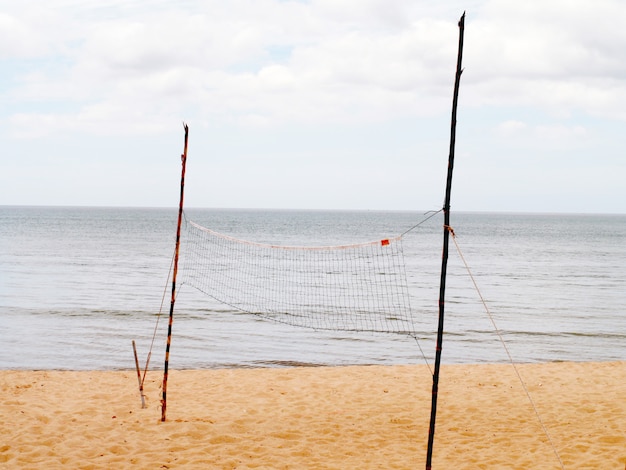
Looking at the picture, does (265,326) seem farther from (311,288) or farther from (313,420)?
(311,288)

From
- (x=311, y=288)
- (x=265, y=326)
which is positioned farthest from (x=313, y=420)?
(x=311, y=288)

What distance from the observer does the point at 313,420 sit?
965 centimetres

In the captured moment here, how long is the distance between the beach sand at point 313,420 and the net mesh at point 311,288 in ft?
11.6

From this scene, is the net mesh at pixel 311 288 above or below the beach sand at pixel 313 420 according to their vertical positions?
below

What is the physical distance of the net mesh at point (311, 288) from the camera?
73.9 ft

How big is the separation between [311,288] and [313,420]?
22274 mm

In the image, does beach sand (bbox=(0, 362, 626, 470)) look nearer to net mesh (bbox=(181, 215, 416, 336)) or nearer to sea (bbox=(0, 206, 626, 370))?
sea (bbox=(0, 206, 626, 370))

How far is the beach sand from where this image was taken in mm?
7953

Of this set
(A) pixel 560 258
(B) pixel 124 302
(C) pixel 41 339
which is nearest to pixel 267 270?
(B) pixel 124 302

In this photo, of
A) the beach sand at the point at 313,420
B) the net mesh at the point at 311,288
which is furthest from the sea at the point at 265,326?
the beach sand at the point at 313,420

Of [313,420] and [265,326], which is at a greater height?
[313,420]

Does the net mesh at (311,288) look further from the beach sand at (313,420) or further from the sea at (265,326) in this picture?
the beach sand at (313,420)

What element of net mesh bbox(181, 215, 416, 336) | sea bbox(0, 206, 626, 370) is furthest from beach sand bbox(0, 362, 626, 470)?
net mesh bbox(181, 215, 416, 336)

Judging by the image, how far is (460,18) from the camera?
18.0ft
